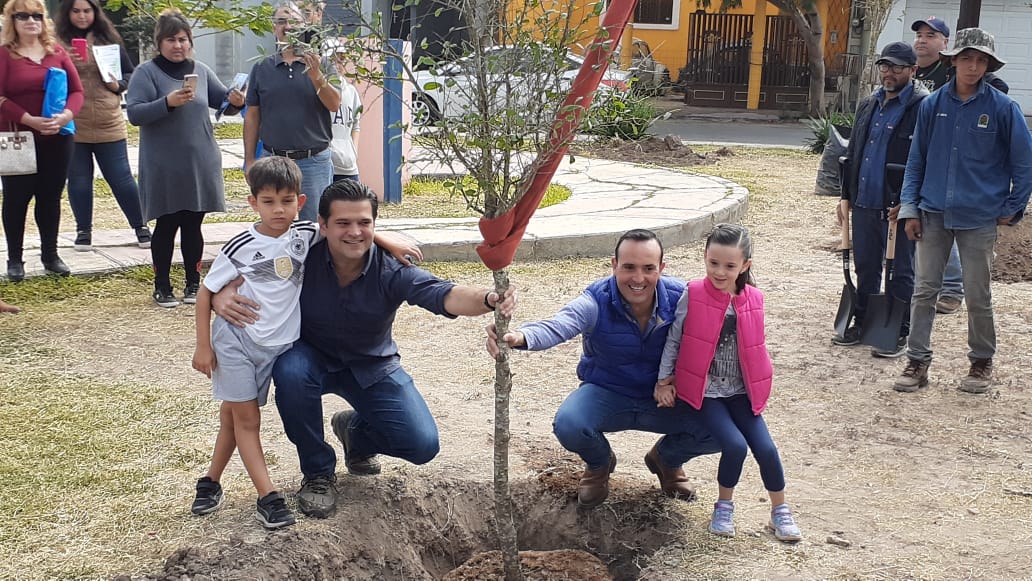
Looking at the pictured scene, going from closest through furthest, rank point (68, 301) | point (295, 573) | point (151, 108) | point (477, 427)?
1. point (295, 573)
2. point (477, 427)
3. point (151, 108)
4. point (68, 301)

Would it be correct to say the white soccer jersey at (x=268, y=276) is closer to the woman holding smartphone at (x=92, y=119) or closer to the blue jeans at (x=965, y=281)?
the blue jeans at (x=965, y=281)

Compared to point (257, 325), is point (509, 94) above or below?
above

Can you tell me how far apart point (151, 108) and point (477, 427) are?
2913mm

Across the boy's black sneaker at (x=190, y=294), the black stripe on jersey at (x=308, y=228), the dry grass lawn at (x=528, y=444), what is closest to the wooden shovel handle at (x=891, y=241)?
the dry grass lawn at (x=528, y=444)

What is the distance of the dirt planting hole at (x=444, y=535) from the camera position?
336 centimetres

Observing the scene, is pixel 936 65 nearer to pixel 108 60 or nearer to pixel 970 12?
pixel 970 12

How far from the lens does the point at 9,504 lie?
3.68 meters

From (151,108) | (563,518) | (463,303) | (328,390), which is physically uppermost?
(151,108)

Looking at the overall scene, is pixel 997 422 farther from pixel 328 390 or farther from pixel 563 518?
pixel 328 390

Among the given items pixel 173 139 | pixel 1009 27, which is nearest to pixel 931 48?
pixel 173 139

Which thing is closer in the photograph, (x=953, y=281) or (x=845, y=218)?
(x=845, y=218)

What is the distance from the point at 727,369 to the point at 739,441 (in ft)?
0.85

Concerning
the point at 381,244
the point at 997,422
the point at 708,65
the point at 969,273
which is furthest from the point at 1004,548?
the point at 708,65

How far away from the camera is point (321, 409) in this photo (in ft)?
11.9
